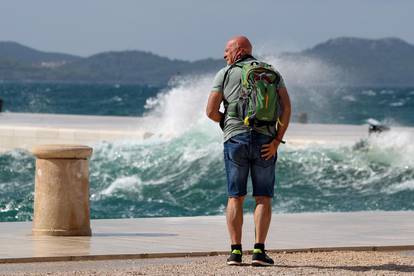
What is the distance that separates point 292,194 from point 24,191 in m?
4.49

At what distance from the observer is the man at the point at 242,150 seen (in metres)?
10.3

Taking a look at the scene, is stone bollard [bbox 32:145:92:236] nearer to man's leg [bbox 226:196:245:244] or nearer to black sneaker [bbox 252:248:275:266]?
man's leg [bbox 226:196:245:244]

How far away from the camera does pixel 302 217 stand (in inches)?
580

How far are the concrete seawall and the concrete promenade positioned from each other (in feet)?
37.3

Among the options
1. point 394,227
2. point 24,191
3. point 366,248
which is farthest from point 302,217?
point 24,191

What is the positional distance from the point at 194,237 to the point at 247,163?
2.41 m

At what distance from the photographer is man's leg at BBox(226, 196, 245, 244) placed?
406 inches

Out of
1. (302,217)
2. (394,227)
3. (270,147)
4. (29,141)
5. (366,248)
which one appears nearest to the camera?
(270,147)

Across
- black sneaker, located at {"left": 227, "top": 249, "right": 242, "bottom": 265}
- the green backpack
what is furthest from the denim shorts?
black sneaker, located at {"left": 227, "top": 249, "right": 242, "bottom": 265}

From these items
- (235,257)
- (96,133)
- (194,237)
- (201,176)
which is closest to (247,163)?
(235,257)

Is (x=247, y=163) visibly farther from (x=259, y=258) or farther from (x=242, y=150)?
(x=259, y=258)

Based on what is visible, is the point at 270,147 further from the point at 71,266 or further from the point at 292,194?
the point at 292,194

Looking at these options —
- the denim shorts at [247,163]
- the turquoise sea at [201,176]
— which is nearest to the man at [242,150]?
the denim shorts at [247,163]

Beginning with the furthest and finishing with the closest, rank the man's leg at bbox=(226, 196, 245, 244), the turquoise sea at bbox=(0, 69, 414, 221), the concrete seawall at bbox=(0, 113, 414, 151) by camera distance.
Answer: the concrete seawall at bbox=(0, 113, 414, 151), the turquoise sea at bbox=(0, 69, 414, 221), the man's leg at bbox=(226, 196, 245, 244)
